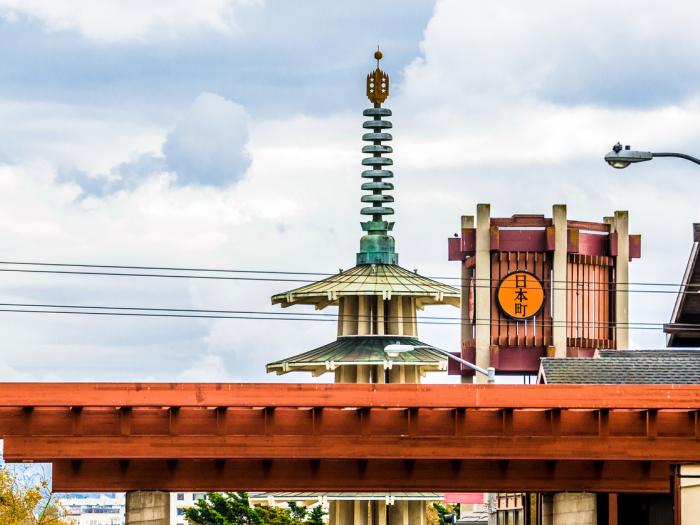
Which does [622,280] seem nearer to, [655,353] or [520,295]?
[520,295]

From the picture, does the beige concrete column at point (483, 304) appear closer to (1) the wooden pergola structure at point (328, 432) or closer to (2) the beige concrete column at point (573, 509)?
(2) the beige concrete column at point (573, 509)

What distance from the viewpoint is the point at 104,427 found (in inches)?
1556

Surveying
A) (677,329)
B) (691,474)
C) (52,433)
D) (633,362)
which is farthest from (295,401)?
(677,329)

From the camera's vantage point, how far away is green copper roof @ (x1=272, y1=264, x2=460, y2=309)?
299 ft

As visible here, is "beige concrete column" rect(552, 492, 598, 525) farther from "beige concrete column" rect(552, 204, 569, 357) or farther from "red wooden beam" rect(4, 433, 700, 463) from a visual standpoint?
"beige concrete column" rect(552, 204, 569, 357)

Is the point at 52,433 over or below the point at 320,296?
below

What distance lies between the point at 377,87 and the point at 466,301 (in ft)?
62.3

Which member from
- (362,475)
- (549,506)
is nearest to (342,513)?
(549,506)

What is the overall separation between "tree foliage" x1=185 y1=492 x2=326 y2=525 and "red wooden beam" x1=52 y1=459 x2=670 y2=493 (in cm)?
7844

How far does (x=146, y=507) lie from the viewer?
41.0 metres

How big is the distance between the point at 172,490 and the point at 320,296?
50.5 meters

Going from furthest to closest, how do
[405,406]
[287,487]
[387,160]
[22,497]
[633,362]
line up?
[387,160]
[22,497]
[633,362]
[287,487]
[405,406]

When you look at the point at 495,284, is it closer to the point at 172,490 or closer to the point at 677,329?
the point at 677,329

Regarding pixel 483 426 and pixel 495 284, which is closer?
pixel 483 426
